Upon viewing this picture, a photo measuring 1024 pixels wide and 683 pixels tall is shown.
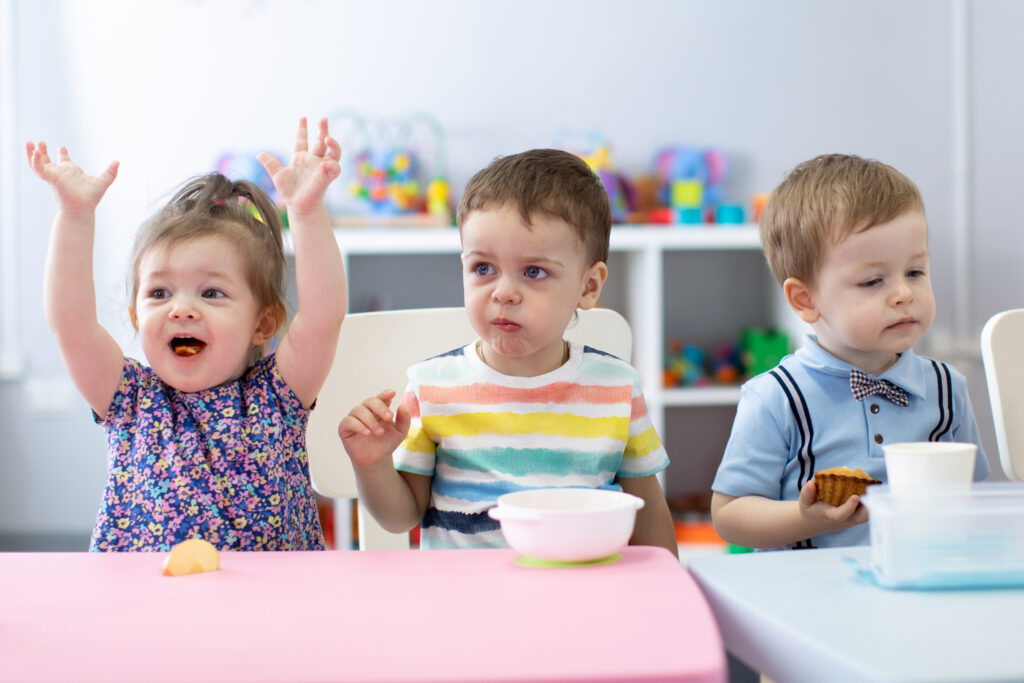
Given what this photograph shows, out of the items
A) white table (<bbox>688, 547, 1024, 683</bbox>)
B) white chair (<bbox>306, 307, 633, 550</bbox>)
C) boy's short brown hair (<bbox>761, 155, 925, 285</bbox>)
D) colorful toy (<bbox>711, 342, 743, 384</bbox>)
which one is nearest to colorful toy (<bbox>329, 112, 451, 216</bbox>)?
colorful toy (<bbox>711, 342, 743, 384</bbox>)

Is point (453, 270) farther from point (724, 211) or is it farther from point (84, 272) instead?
point (84, 272)

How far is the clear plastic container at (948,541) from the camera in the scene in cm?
62

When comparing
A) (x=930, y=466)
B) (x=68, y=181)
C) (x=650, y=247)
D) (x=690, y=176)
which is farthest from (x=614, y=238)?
(x=930, y=466)

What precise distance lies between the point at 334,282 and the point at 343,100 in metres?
2.07

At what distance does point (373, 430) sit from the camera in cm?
96

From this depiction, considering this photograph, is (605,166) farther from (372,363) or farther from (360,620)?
(360,620)

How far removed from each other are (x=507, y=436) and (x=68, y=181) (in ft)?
1.80

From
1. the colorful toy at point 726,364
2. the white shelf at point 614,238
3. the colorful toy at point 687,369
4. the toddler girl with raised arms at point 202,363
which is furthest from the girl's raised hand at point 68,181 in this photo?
the colorful toy at point 726,364

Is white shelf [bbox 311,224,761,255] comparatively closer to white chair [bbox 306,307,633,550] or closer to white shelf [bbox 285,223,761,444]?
white shelf [bbox 285,223,761,444]

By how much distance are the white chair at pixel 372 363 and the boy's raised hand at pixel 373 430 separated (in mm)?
227

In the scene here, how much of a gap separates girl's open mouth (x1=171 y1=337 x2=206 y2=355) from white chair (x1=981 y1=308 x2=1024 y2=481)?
3.12ft

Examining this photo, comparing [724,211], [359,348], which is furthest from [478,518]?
[724,211]

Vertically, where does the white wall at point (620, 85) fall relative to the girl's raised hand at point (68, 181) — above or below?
above

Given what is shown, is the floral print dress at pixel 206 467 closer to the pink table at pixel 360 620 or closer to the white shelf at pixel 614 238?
the pink table at pixel 360 620
